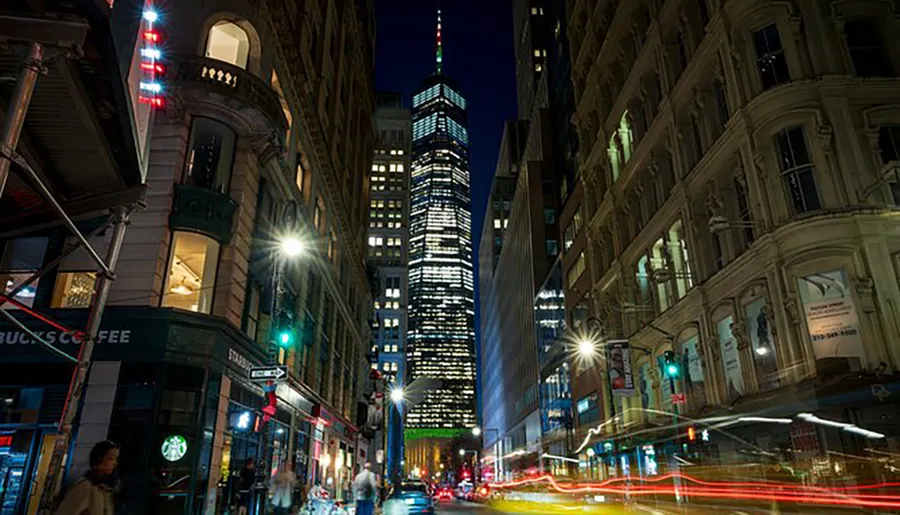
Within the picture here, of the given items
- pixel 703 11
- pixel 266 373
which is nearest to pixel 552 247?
pixel 703 11

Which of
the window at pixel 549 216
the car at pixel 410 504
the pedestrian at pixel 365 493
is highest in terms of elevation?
the window at pixel 549 216

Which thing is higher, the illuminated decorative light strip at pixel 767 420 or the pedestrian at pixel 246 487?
the illuminated decorative light strip at pixel 767 420

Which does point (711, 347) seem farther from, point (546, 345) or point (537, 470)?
point (537, 470)

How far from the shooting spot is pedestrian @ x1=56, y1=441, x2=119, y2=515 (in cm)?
538

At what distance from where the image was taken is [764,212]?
2142cm

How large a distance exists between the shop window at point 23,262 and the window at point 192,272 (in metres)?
3.74

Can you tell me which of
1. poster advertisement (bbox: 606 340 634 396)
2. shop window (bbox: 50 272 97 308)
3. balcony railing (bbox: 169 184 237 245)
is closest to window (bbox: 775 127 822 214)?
poster advertisement (bbox: 606 340 634 396)

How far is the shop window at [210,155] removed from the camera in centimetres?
1861

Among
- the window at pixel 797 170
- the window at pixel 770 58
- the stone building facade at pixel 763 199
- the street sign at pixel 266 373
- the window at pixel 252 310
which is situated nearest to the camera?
the street sign at pixel 266 373

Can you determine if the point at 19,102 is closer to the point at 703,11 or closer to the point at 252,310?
the point at 252,310

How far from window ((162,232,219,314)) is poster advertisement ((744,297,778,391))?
65.6 ft

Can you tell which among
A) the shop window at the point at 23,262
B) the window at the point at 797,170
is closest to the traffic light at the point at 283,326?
the shop window at the point at 23,262

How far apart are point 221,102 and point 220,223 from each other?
420 cm

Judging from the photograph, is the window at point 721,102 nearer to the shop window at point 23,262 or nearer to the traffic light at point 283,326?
the traffic light at point 283,326
